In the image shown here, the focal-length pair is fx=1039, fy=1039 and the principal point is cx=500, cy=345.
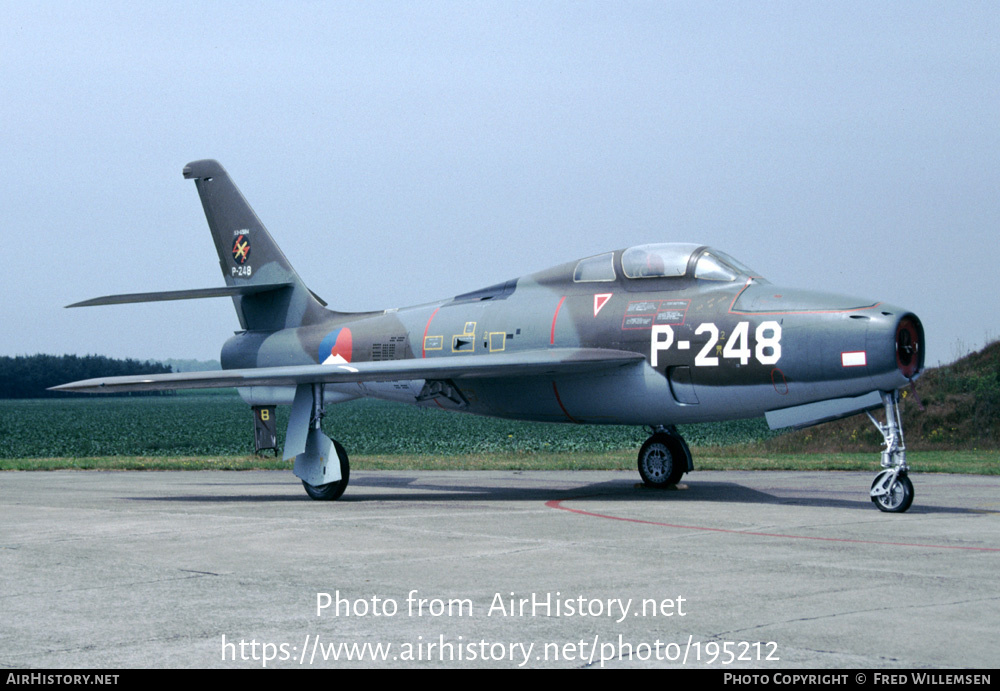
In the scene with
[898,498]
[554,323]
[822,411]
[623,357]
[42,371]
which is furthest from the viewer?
[42,371]

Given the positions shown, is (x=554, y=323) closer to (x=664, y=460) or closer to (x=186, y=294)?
(x=664, y=460)

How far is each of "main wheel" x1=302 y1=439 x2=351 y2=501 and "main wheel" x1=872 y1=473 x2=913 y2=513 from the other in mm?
7237

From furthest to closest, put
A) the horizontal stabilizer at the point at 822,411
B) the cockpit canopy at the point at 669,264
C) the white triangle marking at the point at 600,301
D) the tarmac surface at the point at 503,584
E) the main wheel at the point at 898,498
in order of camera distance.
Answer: the white triangle marking at the point at 600,301
the cockpit canopy at the point at 669,264
the horizontal stabilizer at the point at 822,411
the main wheel at the point at 898,498
the tarmac surface at the point at 503,584

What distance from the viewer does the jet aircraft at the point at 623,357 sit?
12891 millimetres

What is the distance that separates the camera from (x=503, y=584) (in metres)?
7.50

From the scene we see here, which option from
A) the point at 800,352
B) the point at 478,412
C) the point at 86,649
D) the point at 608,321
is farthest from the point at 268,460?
the point at 86,649

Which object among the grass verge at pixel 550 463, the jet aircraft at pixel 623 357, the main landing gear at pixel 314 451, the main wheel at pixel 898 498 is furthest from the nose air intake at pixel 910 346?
the grass verge at pixel 550 463

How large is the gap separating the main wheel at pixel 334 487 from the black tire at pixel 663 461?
476 cm

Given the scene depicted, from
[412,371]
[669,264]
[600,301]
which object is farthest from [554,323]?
[412,371]

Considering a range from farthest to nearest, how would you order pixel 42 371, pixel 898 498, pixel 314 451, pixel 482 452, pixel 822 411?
pixel 42 371 < pixel 482 452 < pixel 314 451 < pixel 822 411 < pixel 898 498

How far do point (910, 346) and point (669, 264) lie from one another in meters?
3.59

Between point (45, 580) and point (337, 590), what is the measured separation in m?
2.35

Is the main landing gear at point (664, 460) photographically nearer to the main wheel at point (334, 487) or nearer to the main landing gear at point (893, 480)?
the main landing gear at point (893, 480)

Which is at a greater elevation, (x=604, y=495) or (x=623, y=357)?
(x=623, y=357)
